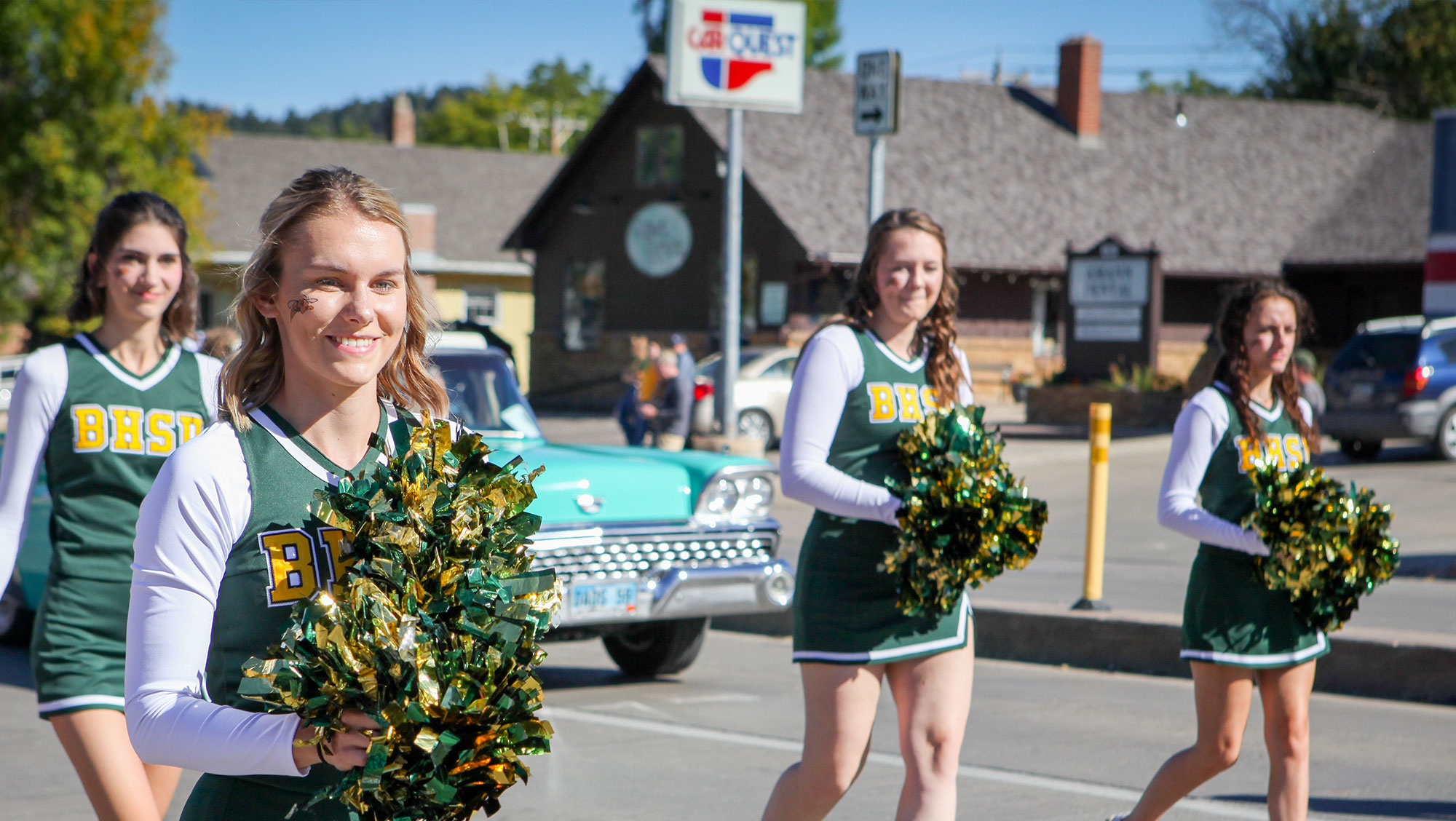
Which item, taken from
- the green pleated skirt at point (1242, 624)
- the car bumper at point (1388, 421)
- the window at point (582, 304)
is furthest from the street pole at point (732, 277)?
the window at point (582, 304)

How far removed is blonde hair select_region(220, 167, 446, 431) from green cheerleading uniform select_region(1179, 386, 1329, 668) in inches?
107

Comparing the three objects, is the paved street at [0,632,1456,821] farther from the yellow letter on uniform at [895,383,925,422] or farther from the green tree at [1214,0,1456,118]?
the green tree at [1214,0,1456,118]

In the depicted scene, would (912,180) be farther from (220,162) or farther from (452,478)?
(452,478)

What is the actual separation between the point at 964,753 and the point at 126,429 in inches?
149

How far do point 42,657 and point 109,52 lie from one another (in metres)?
24.2

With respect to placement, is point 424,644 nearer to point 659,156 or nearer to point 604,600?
point 604,600

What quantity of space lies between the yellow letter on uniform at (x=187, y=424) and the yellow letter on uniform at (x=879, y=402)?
182cm

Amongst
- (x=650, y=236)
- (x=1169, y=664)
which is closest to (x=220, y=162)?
(x=650, y=236)

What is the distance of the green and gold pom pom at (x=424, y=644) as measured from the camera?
190 cm

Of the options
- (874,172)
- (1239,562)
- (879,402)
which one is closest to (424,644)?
(879,402)

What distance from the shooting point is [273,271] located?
2.27m

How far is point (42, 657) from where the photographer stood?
3.77 metres

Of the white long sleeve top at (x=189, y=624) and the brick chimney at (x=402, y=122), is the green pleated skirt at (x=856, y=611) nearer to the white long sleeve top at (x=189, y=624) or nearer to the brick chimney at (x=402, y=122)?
the white long sleeve top at (x=189, y=624)

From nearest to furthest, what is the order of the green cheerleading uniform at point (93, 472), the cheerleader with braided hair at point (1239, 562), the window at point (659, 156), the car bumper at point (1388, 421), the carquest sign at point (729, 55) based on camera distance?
the green cheerleading uniform at point (93, 472)
the cheerleader with braided hair at point (1239, 562)
the carquest sign at point (729, 55)
the car bumper at point (1388, 421)
the window at point (659, 156)
